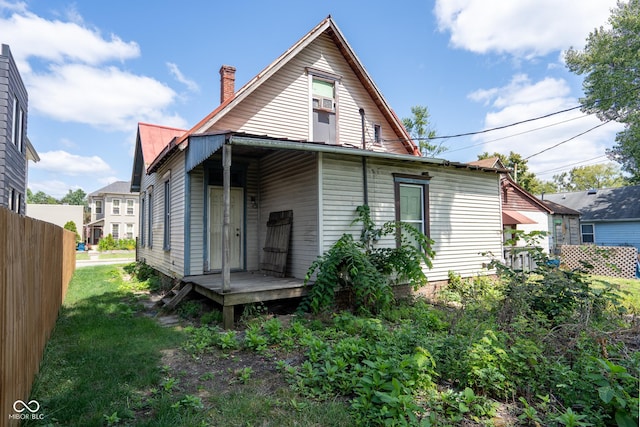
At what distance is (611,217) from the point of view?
73.3ft

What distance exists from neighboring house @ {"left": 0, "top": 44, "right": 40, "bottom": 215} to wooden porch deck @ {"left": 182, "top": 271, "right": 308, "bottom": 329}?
230 inches

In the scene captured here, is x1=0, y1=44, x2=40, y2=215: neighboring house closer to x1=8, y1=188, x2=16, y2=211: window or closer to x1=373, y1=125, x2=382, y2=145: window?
x1=8, y1=188, x2=16, y2=211: window

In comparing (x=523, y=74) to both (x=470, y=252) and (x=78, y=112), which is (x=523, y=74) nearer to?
(x=470, y=252)

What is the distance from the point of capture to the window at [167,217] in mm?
9359

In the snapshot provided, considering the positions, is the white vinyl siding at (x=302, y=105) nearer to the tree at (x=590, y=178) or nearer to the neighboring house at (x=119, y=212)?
the neighboring house at (x=119, y=212)

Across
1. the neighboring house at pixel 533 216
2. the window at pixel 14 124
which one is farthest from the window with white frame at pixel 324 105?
the window at pixel 14 124

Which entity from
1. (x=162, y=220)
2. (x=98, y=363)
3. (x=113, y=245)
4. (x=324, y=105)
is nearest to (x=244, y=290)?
(x=98, y=363)

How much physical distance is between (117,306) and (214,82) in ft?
26.2

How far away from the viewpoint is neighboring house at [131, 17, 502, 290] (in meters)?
6.97

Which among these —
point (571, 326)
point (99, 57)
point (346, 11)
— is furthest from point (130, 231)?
point (571, 326)

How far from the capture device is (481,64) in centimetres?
1628

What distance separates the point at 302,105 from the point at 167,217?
5174mm

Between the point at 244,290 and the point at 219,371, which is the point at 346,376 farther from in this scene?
the point at 244,290

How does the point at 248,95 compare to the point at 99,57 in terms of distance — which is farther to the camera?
the point at 99,57
